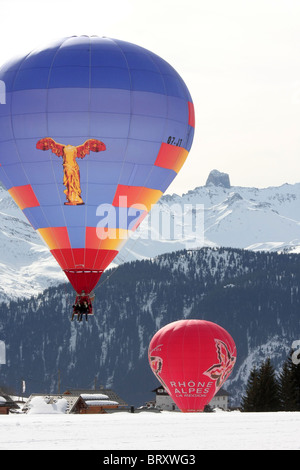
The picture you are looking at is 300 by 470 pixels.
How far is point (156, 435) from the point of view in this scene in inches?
1212

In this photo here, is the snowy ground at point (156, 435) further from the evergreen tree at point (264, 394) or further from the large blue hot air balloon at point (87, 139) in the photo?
the evergreen tree at point (264, 394)

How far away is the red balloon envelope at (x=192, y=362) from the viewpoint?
7731cm

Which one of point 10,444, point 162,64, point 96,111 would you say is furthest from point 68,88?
point 10,444

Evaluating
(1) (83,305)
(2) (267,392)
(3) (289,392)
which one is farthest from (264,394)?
(1) (83,305)

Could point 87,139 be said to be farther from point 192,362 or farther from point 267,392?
point 267,392

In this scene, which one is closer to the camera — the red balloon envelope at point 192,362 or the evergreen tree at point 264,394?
the red balloon envelope at point 192,362

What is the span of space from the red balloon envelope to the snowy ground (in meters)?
38.6

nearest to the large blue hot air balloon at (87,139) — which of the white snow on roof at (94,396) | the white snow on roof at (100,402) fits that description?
the white snow on roof at (100,402)

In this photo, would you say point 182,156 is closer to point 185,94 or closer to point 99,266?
point 185,94

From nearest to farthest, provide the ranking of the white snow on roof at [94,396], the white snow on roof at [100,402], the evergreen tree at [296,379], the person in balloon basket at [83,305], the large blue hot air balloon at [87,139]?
1. the large blue hot air balloon at [87,139]
2. the person in balloon basket at [83,305]
3. the evergreen tree at [296,379]
4. the white snow on roof at [100,402]
5. the white snow on roof at [94,396]

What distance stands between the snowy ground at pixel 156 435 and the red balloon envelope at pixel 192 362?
3858 centimetres

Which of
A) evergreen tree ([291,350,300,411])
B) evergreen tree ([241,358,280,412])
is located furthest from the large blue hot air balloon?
evergreen tree ([241,358,280,412])

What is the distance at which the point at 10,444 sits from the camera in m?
27.9

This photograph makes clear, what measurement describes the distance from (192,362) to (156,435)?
46.6 metres
